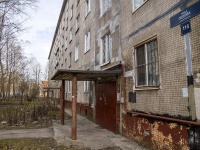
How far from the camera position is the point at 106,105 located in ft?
33.7

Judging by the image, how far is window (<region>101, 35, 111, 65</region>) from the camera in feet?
34.3

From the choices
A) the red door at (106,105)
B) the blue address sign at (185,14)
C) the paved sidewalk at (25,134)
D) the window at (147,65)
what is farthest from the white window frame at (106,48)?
the blue address sign at (185,14)

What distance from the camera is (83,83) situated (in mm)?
15352

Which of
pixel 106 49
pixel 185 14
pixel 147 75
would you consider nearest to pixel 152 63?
pixel 147 75

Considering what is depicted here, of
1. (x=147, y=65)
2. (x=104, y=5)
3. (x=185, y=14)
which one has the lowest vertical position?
(x=147, y=65)

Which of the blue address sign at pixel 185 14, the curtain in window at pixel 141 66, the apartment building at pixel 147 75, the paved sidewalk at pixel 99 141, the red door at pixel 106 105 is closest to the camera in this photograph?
the blue address sign at pixel 185 14

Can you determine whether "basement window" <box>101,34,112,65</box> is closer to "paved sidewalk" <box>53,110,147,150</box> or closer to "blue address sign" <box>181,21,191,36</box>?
"paved sidewalk" <box>53,110,147,150</box>

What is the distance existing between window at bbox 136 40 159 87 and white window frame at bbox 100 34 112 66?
2.67 meters

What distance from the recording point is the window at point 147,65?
6.77 m

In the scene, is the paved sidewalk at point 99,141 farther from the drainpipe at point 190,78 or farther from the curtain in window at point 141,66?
the drainpipe at point 190,78

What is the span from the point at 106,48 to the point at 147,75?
13.6ft

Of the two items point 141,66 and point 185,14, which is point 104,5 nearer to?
point 141,66

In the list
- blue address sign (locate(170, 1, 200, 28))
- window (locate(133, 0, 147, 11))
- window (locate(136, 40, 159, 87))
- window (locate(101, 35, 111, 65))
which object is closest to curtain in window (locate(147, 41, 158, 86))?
window (locate(136, 40, 159, 87))

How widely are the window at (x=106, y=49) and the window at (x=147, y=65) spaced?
9.37ft
